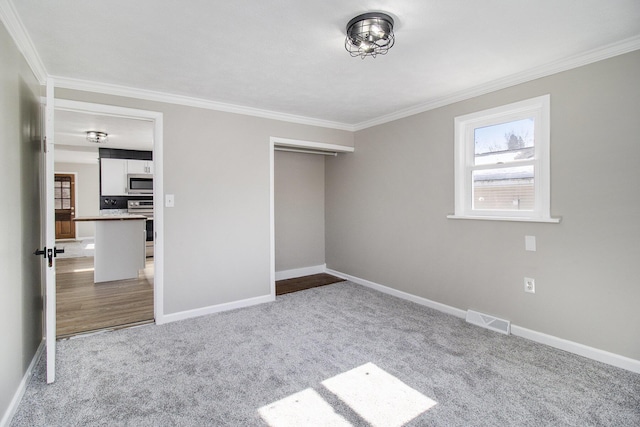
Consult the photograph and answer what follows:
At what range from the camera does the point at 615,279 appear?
243 centimetres

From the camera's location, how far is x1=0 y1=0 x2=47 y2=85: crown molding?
182cm

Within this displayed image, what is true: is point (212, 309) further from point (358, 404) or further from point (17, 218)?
point (358, 404)

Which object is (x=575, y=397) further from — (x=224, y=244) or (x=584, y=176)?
(x=224, y=244)

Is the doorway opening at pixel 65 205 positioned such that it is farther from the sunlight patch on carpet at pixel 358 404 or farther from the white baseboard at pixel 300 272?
the sunlight patch on carpet at pixel 358 404

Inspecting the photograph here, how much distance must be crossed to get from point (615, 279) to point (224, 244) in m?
3.55

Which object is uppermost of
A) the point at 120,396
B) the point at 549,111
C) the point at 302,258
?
the point at 549,111

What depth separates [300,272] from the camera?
5285 millimetres

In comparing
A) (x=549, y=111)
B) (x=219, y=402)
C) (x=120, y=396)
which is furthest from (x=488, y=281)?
(x=120, y=396)

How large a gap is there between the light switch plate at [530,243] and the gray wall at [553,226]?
0.04 m

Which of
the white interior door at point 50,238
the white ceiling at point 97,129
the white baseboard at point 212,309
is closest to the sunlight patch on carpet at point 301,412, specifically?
the white interior door at point 50,238

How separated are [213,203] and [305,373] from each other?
2.11 m

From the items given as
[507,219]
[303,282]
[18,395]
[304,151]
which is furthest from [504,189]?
[18,395]

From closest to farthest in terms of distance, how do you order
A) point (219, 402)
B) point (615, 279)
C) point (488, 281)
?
point (219, 402) → point (615, 279) → point (488, 281)

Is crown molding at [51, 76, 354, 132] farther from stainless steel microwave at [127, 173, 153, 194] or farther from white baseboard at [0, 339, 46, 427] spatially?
stainless steel microwave at [127, 173, 153, 194]
